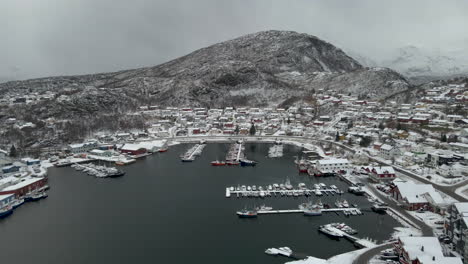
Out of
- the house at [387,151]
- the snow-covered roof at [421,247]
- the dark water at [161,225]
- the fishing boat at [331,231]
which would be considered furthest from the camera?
the house at [387,151]

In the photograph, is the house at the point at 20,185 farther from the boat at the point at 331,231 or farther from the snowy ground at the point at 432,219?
the snowy ground at the point at 432,219

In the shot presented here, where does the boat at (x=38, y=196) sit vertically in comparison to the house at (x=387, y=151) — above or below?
below

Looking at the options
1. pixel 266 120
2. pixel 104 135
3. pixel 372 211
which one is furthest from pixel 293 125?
pixel 372 211

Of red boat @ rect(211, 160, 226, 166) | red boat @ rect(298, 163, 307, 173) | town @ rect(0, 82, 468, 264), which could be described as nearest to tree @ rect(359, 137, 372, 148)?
town @ rect(0, 82, 468, 264)

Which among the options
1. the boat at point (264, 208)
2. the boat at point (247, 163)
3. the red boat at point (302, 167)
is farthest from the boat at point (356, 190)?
the boat at point (247, 163)

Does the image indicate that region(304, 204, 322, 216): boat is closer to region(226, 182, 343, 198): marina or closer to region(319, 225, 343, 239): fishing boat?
region(319, 225, 343, 239): fishing boat
